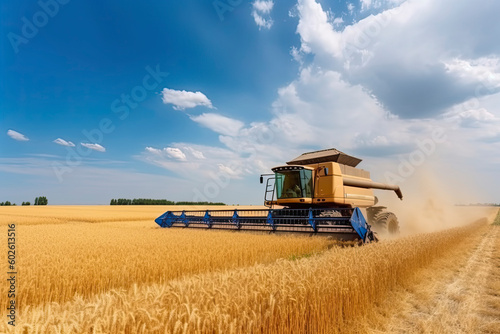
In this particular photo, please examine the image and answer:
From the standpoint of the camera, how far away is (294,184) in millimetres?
10781

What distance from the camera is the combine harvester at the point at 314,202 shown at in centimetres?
934

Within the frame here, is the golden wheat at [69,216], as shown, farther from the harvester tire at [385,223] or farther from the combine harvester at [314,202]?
the harvester tire at [385,223]

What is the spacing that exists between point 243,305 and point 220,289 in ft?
0.95

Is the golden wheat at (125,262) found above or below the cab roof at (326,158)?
below

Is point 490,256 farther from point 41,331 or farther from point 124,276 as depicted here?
point 41,331

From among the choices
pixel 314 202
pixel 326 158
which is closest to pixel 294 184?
pixel 314 202

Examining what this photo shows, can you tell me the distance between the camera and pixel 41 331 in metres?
1.67

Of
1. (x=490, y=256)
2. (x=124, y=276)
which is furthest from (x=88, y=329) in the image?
(x=490, y=256)

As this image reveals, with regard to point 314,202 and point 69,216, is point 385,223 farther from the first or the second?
point 69,216

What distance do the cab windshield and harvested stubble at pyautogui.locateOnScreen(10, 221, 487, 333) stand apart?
5.72 meters

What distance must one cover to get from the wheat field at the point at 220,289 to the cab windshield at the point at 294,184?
3.26m

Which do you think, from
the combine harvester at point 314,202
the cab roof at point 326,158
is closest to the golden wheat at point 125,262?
the combine harvester at point 314,202

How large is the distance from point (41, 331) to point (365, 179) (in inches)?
524

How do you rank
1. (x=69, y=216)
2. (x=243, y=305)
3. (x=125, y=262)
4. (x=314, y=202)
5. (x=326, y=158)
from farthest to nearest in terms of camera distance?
1. (x=69, y=216)
2. (x=326, y=158)
3. (x=314, y=202)
4. (x=125, y=262)
5. (x=243, y=305)
